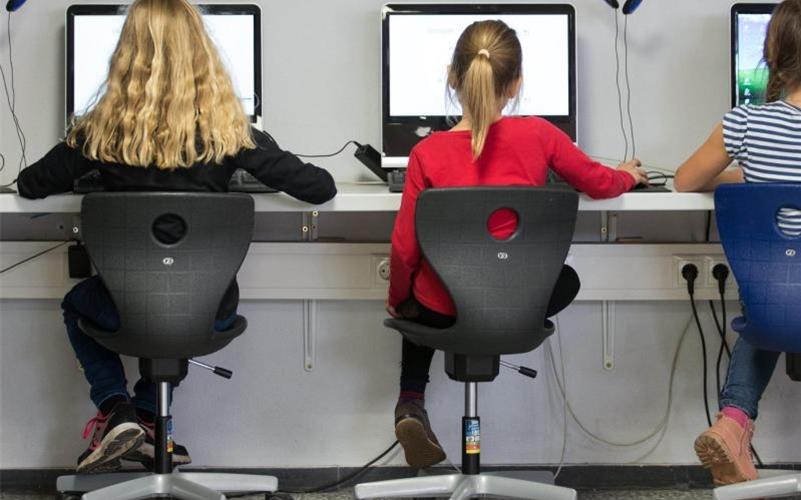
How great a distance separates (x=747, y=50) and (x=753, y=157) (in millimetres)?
544

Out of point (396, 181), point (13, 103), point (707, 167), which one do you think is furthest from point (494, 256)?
point (13, 103)

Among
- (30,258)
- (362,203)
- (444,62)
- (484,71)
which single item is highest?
(444,62)

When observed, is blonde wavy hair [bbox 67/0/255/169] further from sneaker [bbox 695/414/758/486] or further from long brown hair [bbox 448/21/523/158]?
sneaker [bbox 695/414/758/486]

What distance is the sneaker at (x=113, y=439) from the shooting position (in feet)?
6.41

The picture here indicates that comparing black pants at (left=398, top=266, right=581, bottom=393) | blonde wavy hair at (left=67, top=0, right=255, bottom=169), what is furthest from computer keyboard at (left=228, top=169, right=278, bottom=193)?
black pants at (left=398, top=266, right=581, bottom=393)

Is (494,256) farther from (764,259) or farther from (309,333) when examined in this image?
(309,333)

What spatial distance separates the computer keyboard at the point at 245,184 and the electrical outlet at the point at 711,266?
3.43ft

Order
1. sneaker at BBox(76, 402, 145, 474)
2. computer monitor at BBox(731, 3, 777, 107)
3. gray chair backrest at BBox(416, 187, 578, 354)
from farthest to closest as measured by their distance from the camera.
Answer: computer monitor at BBox(731, 3, 777, 107)
sneaker at BBox(76, 402, 145, 474)
gray chair backrest at BBox(416, 187, 578, 354)

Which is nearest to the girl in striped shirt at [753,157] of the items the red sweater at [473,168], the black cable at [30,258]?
the red sweater at [473,168]

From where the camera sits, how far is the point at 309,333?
8.18ft

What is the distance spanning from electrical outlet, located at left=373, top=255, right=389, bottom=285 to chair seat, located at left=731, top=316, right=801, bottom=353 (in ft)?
2.75

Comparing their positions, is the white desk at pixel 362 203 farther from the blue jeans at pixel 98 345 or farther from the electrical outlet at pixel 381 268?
the electrical outlet at pixel 381 268

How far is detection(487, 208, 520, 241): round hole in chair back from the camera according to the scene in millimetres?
1815

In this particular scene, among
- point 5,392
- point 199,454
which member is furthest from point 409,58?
point 5,392
